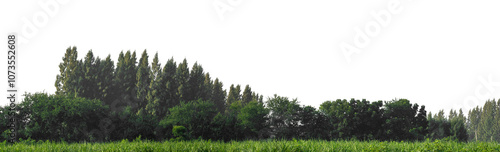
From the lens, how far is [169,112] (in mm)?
52188

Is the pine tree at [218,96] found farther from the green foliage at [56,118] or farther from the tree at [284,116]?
the green foliage at [56,118]

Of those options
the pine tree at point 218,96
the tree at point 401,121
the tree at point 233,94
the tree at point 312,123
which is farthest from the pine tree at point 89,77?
the tree at point 401,121

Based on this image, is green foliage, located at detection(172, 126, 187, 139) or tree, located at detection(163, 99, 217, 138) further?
tree, located at detection(163, 99, 217, 138)

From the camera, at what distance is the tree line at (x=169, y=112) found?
37000 mm

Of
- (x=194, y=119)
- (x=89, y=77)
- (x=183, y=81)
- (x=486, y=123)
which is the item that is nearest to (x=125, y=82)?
(x=89, y=77)

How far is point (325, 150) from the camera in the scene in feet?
47.9

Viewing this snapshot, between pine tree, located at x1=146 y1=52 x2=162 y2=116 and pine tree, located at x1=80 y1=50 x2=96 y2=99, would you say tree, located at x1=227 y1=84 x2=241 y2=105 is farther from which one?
pine tree, located at x1=80 y1=50 x2=96 y2=99

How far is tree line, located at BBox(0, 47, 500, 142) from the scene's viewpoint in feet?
121

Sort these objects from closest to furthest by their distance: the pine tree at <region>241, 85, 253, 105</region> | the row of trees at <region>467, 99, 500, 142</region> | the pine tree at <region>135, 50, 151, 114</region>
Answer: the pine tree at <region>135, 50, 151, 114</region>, the pine tree at <region>241, 85, 253, 105</region>, the row of trees at <region>467, 99, 500, 142</region>

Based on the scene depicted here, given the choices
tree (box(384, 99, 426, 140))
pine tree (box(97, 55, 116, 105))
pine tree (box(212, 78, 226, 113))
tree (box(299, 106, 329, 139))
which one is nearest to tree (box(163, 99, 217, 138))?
tree (box(299, 106, 329, 139))

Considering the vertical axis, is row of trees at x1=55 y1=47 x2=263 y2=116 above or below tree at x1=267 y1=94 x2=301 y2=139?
above

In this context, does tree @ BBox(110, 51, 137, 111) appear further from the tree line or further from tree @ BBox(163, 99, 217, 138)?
tree @ BBox(163, 99, 217, 138)

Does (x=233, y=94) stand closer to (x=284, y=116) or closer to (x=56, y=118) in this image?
(x=284, y=116)

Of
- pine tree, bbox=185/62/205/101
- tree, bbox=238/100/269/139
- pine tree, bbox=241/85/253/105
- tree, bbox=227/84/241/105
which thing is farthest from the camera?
pine tree, bbox=241/85/253/105
